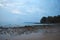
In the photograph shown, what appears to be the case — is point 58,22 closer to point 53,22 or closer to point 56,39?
point 53,22

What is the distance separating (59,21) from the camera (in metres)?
9.80

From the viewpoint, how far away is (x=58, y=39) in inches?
165

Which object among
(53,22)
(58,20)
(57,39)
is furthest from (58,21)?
(57,39)

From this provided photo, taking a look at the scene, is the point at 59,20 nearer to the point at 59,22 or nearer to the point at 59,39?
the point at 59,22

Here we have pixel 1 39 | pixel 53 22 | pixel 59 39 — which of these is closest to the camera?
pixel 59 39

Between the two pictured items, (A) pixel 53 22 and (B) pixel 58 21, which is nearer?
(B) pixel 58 21

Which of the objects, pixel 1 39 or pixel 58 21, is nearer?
pixel 1 39

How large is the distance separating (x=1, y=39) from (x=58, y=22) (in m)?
5.54

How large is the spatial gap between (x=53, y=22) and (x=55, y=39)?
6.37 meters

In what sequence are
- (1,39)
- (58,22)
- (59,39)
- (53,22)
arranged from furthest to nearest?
(53,22), (58,22), (1,39), (59,39)

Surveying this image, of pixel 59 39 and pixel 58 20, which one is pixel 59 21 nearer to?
pixel 58 20

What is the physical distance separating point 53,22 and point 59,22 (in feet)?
3.32

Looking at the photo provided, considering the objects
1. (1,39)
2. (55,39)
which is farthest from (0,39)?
(55,39)

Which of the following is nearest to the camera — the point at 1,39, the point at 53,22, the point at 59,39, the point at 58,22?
the point at 59,39
